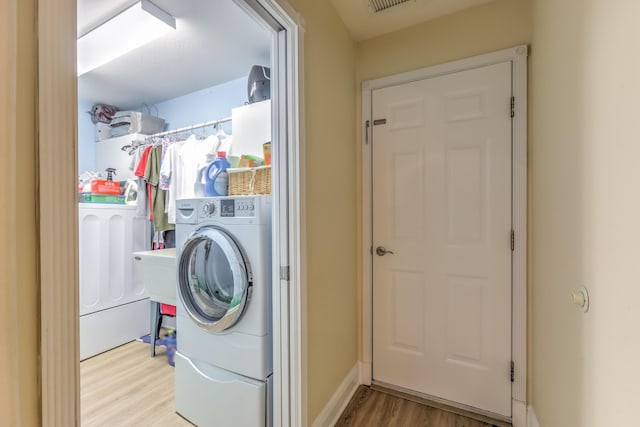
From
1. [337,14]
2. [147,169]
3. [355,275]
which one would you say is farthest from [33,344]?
[147,169]

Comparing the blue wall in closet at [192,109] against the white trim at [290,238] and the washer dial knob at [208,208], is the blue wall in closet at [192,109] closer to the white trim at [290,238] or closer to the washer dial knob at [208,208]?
the washer dial knob at [208,208]

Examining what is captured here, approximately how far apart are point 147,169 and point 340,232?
82.2 inches

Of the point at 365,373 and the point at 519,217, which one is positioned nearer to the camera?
the point at 519,217

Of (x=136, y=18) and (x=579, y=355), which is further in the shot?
(x=136, y=18)

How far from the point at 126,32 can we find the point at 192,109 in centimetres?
112

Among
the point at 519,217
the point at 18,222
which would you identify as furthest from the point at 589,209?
the point at 18,222

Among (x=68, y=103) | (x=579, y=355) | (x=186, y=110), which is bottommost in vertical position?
(x=579, y=355)

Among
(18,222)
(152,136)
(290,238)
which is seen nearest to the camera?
(18,222)

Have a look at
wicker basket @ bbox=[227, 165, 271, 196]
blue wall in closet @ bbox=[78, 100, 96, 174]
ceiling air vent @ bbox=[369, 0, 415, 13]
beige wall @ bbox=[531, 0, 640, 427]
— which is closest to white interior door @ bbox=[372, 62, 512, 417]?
beige wall @ bbox=[531, 0, 640, 427]

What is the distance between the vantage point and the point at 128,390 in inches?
78.4

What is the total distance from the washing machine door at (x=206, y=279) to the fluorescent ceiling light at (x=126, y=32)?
137 cm

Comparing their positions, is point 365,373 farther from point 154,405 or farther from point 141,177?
point 141,177

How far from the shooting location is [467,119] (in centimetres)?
174

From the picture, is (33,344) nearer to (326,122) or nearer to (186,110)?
(326,122)
